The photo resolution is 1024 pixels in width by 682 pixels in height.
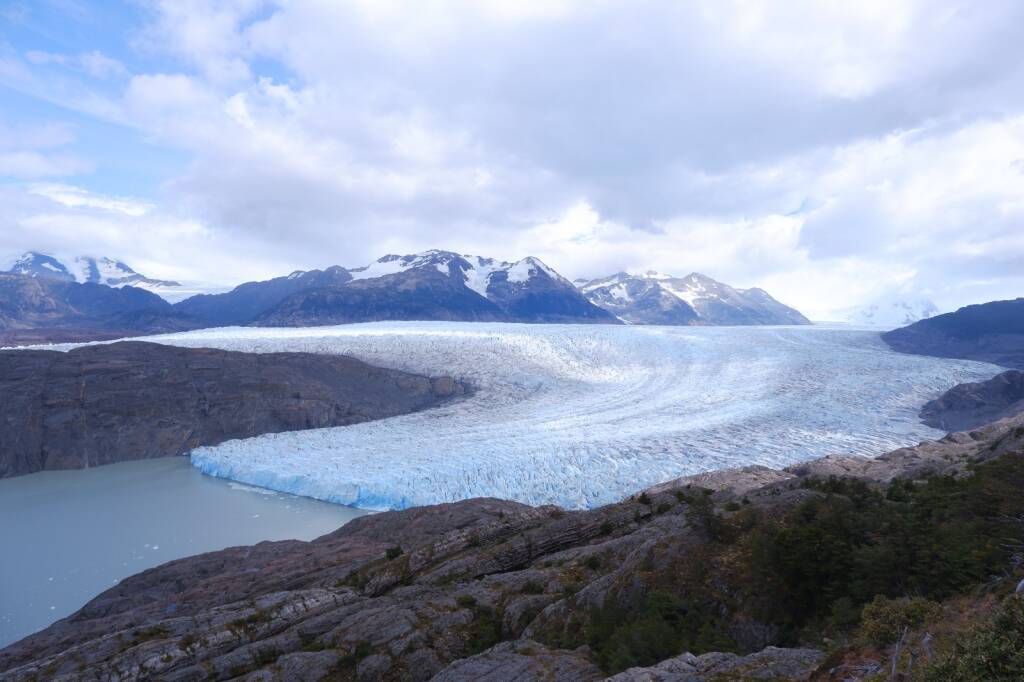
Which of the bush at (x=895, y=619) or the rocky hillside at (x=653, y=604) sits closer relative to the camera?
the bush at (x=895, y=619)

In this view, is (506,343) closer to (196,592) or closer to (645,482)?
(645,482)

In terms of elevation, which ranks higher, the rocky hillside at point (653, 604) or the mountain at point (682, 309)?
the mountain at point (682, 309)

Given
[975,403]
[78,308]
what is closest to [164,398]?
[975,403]

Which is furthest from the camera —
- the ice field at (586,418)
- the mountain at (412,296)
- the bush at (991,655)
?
the mountain at (412,296)

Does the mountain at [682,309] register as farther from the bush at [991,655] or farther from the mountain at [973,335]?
the bush at [991,655]

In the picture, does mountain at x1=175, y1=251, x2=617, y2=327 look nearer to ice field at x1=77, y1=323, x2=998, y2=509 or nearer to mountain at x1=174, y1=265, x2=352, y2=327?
mountain at x1=174, y1=265, x2=352, y2=327

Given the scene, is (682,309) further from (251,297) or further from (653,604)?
(653,604)

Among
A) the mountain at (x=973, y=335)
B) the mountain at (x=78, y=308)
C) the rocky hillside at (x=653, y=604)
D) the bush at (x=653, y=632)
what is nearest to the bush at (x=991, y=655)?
the rocky hillside at (x=653, y=604)
